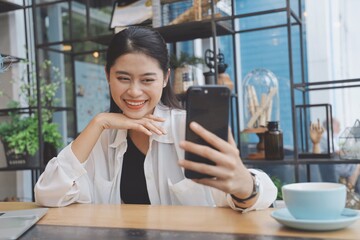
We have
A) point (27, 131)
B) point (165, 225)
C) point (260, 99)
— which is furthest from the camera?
point (27, 131)

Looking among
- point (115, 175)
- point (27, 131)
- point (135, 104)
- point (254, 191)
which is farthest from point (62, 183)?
point (27, 131)

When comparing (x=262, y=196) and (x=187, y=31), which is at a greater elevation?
(x=187, y=31)

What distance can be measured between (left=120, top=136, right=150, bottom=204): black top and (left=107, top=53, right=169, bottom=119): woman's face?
0.20 metres

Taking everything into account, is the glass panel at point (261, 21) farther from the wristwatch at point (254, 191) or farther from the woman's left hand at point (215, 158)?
the woman's left hand at point (215, 158)

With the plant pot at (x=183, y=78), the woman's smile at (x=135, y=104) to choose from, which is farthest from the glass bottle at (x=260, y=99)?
the woman's smile at (x=135, y=104)

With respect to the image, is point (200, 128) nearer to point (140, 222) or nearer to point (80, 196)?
point (140, 222)

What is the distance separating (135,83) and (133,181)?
0.37m

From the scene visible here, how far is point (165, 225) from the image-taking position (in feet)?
3.10

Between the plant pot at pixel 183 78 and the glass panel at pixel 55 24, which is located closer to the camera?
the plant pot at pixel 183 78

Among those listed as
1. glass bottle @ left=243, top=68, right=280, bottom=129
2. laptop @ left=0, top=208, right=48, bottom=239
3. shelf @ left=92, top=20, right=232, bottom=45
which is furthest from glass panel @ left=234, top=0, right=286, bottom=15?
laptop @ left=0, top=208, right=48, bottom=239

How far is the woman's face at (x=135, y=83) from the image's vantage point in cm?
139

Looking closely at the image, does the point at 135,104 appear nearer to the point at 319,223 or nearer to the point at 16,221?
the point at 16,221

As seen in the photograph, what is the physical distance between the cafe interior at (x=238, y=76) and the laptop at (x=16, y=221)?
4.02 feet

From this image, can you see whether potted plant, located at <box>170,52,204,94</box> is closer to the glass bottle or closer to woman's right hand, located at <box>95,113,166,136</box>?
the glass bottle
